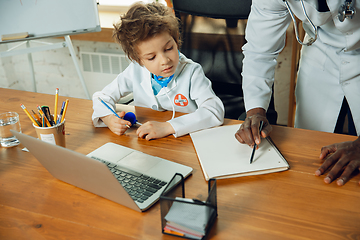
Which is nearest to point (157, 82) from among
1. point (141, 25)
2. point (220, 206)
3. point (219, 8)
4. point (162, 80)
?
point (162, 80)

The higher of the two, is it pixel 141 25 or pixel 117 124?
pixel 141 25

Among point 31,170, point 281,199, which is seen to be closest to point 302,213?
point 281,199

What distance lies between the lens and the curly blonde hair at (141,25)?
1.14 m

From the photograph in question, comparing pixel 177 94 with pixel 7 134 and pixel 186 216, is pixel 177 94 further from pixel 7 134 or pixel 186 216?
pixel 186 216

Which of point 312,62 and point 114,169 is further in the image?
point 312,62

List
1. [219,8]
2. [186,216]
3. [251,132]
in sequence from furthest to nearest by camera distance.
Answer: [219,8], [251,132], [186,216]

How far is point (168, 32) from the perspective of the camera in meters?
1.18

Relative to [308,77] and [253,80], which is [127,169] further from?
[308,77]

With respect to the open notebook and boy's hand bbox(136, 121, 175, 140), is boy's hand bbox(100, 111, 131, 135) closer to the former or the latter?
boy's hand bbox(136, 121, 175, 140)

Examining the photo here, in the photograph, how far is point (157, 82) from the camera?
130 cm

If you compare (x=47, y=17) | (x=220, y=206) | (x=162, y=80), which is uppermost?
(x=47, y=17)

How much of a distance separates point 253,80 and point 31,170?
0.81m

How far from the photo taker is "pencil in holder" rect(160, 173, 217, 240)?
0.62m

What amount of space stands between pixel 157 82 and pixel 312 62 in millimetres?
622
